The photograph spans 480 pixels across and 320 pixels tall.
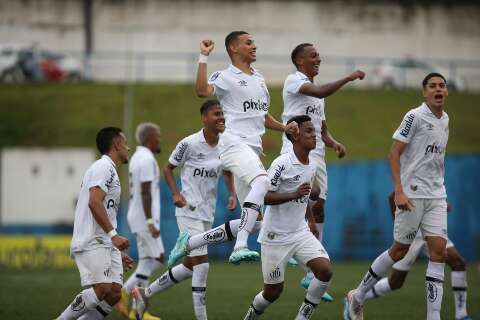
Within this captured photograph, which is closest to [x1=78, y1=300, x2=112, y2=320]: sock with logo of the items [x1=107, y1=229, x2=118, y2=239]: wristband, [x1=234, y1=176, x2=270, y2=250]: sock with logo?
[x1=107, y1=229, x2=118, y2=239]: wristband

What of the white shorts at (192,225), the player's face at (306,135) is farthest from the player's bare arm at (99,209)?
the white shorts at (192,225)

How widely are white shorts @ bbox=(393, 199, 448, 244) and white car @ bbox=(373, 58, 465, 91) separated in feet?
103

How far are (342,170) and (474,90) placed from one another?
708 inches

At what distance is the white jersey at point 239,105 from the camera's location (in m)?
13.9

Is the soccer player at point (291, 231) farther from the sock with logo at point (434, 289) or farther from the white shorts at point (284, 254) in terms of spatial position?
the sock with logo at point (434, 289)

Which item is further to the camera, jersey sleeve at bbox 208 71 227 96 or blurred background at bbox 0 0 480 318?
blurred background at bbox 0 0 480 318

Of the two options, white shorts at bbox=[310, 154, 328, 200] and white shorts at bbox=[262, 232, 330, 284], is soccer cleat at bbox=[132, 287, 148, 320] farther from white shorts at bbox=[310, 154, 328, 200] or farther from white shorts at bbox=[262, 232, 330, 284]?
white shorts at bbox=[310, 154, 328, 200]

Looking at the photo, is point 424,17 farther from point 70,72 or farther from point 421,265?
point 421,265

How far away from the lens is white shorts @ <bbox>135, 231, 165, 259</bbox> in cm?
1755

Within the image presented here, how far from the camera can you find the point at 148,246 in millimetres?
17625

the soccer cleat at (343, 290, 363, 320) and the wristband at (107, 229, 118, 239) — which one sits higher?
the wristband at (107, 229, 118, 239)

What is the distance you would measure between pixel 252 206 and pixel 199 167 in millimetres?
2560

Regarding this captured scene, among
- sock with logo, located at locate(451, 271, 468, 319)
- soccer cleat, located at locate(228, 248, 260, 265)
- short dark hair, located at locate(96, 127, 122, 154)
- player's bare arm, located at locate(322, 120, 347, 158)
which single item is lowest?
sock with logo, located at locate(451, 271, 468, 319)

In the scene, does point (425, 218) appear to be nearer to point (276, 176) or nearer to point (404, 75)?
point (276, 176)
